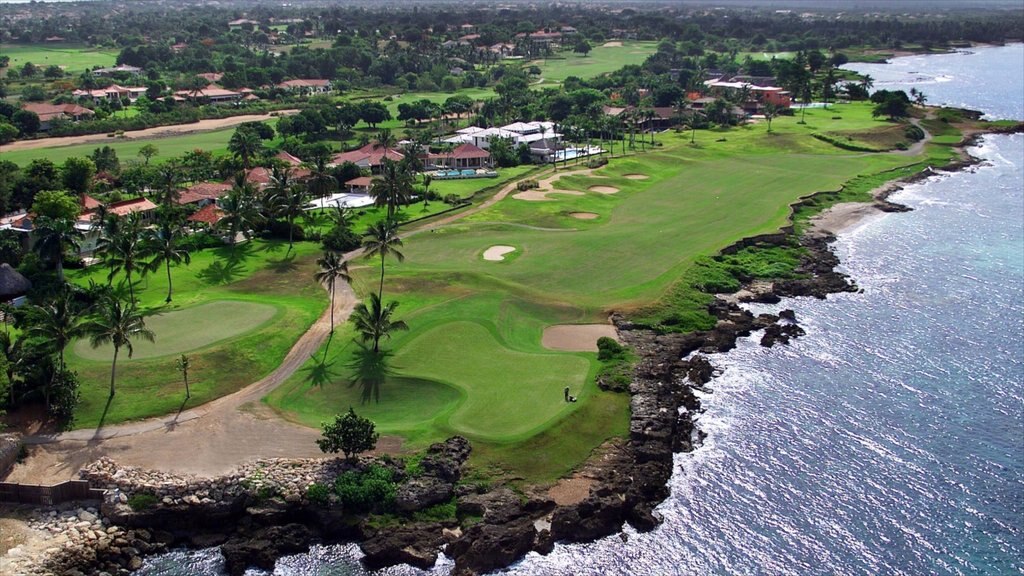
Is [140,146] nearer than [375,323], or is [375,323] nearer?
[375,323]

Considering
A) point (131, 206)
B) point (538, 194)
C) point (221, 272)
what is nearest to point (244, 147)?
point (131, 206)

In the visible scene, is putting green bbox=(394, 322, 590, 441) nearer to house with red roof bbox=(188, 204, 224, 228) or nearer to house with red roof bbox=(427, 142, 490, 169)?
house with red roof bbox=(188, 204, 224, 228)

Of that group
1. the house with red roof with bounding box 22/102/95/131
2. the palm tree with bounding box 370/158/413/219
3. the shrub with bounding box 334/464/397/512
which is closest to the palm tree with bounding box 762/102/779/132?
the palm tree with bounding box 370/158/413/219

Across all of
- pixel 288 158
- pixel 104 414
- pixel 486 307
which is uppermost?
pixel 288 158

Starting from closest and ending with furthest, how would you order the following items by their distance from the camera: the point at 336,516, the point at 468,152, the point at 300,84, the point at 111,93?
1. the point at 336,516
2. the point at 468,152
3. the point at 111,93
4. the point at 300,84

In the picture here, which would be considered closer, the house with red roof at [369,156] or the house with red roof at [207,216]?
the house with red roof at [207,216]

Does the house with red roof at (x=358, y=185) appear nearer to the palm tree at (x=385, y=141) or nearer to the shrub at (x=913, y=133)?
the palm tree at (x=385, y=141)

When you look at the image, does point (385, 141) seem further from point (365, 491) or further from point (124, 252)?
point (365, 491)

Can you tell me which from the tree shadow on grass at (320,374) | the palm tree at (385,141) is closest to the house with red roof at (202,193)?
the palm tree at (385,141)
